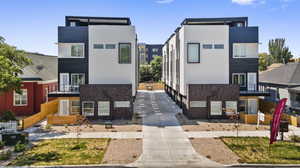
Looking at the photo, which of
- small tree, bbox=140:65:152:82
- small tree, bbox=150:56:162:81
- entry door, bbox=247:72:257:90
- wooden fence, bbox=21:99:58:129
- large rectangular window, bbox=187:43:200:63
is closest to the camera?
wooden fence, bbox=21:99:58:129

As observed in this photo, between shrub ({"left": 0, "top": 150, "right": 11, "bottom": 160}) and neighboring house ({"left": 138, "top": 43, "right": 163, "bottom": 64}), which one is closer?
shrub ({"left": 0, "top": 150, "right": 11, "bottom": 160})

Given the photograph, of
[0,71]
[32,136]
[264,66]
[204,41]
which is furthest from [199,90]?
[264,66]

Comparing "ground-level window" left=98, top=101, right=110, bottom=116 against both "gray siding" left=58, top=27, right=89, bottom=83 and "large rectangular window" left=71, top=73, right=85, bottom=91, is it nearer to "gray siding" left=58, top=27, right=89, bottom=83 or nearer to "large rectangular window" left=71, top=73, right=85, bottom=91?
"gray siding" left=58, top=27, right=89, bottom=83

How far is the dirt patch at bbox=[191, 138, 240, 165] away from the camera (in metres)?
14.7

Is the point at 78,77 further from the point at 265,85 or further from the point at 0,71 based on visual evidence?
the point at 265,85

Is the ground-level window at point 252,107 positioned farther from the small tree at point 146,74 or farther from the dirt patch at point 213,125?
the small tree at point 146,74

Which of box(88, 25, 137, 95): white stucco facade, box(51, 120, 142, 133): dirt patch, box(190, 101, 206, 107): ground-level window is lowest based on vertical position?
box(51, 120, 142, 133): dirt patch

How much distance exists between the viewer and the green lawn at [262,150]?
14.3 metres

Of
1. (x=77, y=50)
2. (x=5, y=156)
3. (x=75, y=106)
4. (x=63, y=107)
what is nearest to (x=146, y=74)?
(x=77, y=50)

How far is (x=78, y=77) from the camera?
2961cm

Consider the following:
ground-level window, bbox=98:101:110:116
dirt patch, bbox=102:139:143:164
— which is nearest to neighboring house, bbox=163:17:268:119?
ground-level window, bbox=98:101:110:116

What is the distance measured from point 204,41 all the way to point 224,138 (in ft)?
44.0

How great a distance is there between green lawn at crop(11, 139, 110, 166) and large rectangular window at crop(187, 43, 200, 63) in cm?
1488

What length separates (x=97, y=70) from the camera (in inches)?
1135
